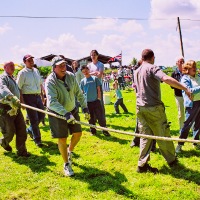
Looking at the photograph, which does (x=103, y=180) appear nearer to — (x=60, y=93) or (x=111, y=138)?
(x=60, y=93)

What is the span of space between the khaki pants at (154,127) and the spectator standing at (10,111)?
260 centimetres

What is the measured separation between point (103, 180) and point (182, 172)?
4.70ft

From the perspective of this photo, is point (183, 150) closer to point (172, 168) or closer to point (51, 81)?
point (172, 168)

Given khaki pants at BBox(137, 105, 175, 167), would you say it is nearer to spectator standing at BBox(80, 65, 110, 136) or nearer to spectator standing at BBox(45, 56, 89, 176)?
spectator standing at BBox(45, 56, 89, 176)

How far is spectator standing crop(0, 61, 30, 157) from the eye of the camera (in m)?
5.66

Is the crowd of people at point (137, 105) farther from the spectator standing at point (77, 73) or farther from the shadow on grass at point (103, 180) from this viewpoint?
the spectator standing at point (77, 73)

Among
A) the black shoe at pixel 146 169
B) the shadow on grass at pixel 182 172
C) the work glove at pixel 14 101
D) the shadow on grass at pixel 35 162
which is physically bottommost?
the shadow on grass at pixel 182 172

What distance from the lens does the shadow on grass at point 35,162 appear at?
562 cm

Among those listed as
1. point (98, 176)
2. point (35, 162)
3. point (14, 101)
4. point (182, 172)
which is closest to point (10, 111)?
point (14, 101)

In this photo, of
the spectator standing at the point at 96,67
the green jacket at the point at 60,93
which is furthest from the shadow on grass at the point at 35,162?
the spectator standing at the point at 96,67

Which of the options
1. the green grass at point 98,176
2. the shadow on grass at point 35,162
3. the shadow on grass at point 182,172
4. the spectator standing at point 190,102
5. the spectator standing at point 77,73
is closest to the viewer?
the green grass at point 98,176

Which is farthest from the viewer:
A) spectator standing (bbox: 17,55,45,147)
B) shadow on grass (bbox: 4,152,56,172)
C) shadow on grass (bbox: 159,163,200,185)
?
spectator standing (bbox: 17,55,45,147)

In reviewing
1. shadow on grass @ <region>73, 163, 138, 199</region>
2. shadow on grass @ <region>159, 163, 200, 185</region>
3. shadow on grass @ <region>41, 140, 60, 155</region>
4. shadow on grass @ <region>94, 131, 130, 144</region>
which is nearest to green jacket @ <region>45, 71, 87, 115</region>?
shadow on grass @ <region>73, 163, 138, 199</region>

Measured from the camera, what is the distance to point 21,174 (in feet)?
17.5
